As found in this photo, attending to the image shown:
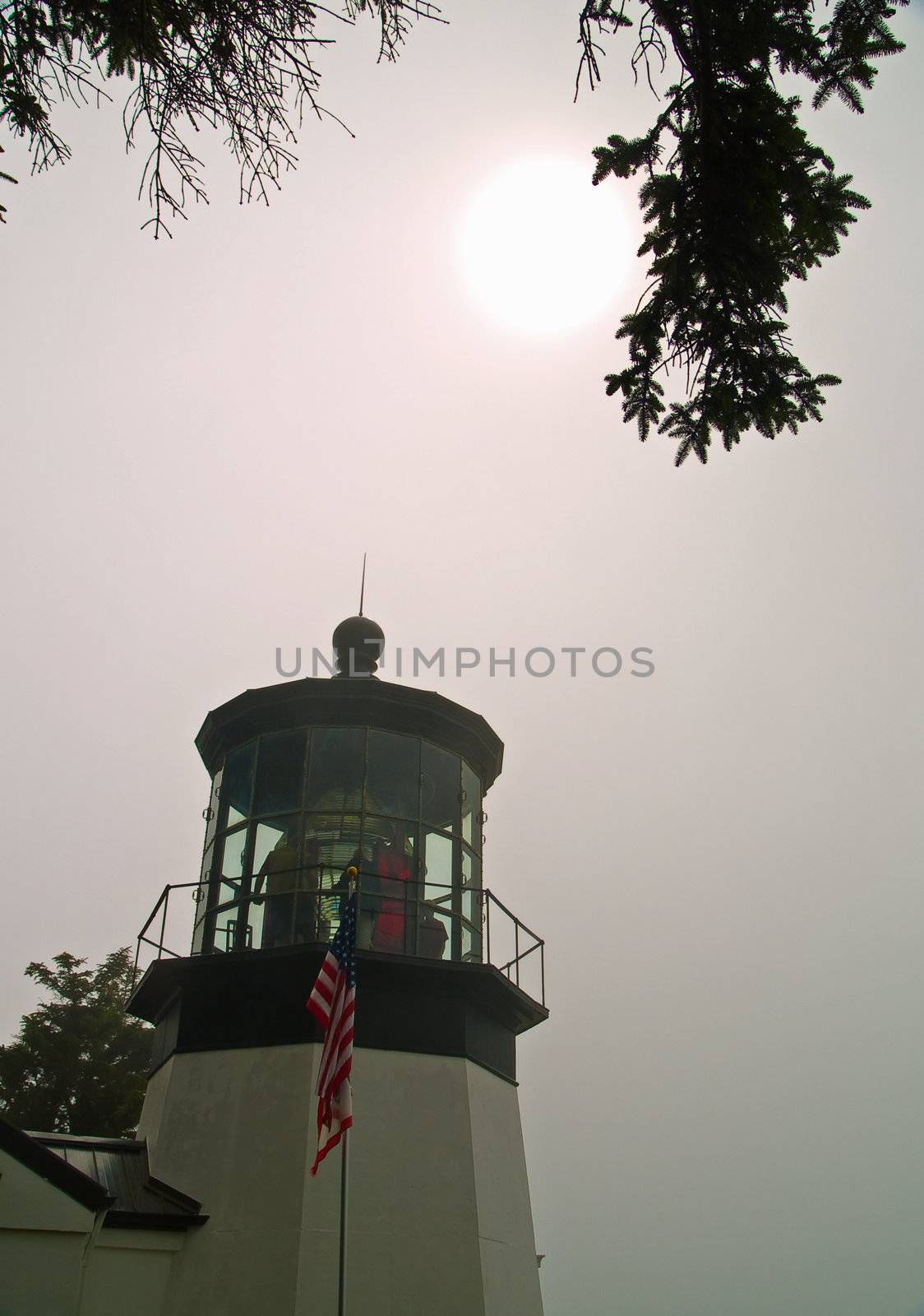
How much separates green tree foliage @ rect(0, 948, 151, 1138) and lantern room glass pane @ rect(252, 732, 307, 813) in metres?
14.6

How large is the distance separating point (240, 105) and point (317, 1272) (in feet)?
30.3

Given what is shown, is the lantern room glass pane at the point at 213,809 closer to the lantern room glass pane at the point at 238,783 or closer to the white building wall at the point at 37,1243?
the lantern room glass pane at the point at 238,783

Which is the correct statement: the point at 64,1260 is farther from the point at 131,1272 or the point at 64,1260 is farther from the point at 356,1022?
the point at 356,1022

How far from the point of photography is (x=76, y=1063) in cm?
2433

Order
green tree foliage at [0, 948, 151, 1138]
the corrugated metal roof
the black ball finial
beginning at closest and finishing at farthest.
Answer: the corrugated metal roof < the black ball finial < green tree foliage at [0, 948, 151, 1138]

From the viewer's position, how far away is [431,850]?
38.4 ft

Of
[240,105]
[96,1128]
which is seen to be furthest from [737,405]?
[96,1128]

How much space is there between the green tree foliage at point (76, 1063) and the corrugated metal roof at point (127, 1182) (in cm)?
1334

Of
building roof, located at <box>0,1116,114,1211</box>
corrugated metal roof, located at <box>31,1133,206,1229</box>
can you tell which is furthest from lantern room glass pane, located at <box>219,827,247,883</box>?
building roof, located at <box>0,1116,114,1211</box>

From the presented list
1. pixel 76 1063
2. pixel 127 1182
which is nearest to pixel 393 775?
pixel 127 1182

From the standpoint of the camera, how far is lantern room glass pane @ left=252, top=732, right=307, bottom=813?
11.6 metres

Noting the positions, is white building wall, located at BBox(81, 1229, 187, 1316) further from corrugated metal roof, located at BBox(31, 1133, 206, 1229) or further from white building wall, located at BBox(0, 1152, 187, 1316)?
corrugated metal roof, located at BBox(31, 1133, 206, 1229)

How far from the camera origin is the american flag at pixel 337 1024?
8656 mm

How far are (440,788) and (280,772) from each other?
193 cm
